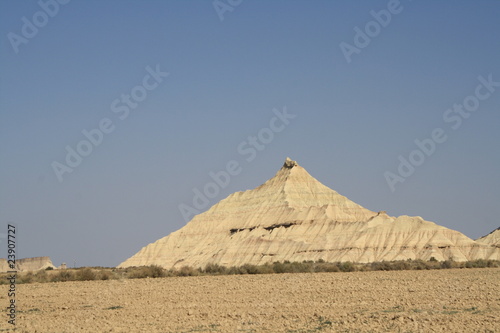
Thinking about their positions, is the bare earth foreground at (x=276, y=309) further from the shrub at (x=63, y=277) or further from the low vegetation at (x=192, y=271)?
the low vegetation at (x=192, y=271)

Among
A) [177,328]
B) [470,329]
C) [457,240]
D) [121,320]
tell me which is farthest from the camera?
[457,240]

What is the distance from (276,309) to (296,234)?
2945 inches

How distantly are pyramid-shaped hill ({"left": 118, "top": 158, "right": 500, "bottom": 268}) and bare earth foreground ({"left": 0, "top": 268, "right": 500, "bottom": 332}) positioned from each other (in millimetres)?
52079

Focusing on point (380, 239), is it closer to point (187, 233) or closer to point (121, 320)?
point (187, 233)

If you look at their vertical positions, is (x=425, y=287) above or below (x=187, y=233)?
below

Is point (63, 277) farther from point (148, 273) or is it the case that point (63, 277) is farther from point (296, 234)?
point (296, 234)

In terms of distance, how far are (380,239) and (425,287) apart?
57135mm

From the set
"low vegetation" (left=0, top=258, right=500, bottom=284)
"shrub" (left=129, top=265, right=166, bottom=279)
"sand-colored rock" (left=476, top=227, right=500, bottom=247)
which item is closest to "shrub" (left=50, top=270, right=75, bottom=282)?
"low vegetation" (left=0, top=258, right=500, bottom=284)

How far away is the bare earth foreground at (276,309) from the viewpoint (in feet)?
51.4

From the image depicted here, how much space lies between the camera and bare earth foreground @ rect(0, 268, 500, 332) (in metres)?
15.7

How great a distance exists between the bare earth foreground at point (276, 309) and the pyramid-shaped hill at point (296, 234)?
52079 millimetres

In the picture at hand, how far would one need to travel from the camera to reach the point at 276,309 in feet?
62.3

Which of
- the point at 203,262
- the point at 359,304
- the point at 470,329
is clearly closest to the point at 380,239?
the point at 203,262

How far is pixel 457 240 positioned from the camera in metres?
80.5
